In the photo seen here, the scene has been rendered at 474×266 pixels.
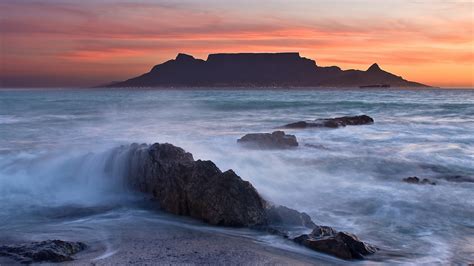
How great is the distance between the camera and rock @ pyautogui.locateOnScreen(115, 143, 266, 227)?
8469mm

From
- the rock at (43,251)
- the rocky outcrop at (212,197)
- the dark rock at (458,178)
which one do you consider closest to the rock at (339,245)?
the rocky outcrop at (212,197)

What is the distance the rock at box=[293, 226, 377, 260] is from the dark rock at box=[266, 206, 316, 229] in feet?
2.98

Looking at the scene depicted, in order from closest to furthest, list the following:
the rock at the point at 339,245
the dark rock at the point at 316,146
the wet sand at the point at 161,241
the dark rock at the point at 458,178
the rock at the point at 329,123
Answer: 1. the wet sand at the point at 161,241
2. the rock at the point at 339,245
3. the dark rock at the point at 458,178
4. the dark rock at the point at 316,146
5. the rock at the point at 329,123

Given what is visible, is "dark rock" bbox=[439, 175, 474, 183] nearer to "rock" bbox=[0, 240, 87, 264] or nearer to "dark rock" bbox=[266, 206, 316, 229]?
"dark rock" bbox=[266, 206, 316, 229]

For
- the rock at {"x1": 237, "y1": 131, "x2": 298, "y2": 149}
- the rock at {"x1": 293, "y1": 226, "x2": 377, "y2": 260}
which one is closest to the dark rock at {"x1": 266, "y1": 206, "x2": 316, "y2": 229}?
the rock at {"x1": 293, "y1": 226, "x2": 377, "y2": 260}

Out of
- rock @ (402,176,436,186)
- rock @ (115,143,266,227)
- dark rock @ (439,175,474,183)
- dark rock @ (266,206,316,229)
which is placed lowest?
dark rock @ (439,175,474,183)

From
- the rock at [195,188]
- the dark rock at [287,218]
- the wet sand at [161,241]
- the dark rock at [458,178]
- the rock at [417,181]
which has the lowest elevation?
the dark rock at [458,178]

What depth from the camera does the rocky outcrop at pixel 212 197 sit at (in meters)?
8.34

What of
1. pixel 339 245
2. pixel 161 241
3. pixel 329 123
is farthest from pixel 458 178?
pixel 329 123

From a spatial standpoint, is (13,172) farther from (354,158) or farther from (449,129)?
(449,129)

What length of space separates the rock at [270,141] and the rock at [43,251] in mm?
11144

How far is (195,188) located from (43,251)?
9.89ft

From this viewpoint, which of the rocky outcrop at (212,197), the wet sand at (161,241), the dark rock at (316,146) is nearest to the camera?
the wet sand at (161,241)

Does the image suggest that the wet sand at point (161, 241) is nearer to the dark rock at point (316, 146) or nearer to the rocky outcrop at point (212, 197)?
the rocky outcrop at point (212, 197)
